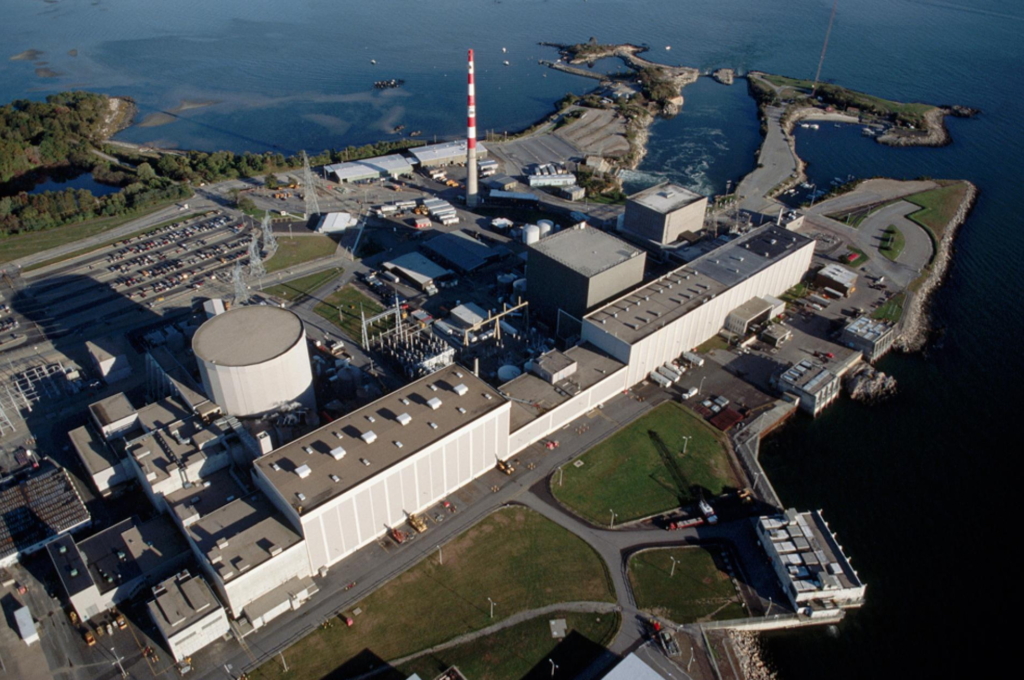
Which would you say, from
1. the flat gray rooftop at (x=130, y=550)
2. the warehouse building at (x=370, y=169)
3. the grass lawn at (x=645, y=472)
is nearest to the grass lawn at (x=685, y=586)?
the grass lawn at (x=645, y=472)

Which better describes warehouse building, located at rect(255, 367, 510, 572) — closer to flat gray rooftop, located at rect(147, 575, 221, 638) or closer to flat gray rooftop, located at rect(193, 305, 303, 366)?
flat gray rooftop, located at rect(147, 575, 221, 638)

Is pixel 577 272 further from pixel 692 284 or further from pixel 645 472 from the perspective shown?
pixel 645 472

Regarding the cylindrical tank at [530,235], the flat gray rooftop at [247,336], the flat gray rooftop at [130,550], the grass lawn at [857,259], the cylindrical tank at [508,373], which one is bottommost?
the flat gray rooftop at [130,550]

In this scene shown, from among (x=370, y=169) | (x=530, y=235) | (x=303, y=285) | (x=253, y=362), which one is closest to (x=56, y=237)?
(x=303, y=285)

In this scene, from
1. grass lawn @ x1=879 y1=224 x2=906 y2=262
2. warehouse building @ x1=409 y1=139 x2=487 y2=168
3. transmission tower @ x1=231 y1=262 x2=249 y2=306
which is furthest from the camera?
warehouse building @ x1=409 y1=139 x2=487 y2=168

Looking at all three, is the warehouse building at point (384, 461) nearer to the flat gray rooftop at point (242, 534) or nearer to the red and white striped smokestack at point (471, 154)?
the flat gray rooftop at point (242, 534)

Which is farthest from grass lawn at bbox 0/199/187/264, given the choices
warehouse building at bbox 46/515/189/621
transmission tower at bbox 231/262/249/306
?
warehouse building at bbox 46/515/189/621
